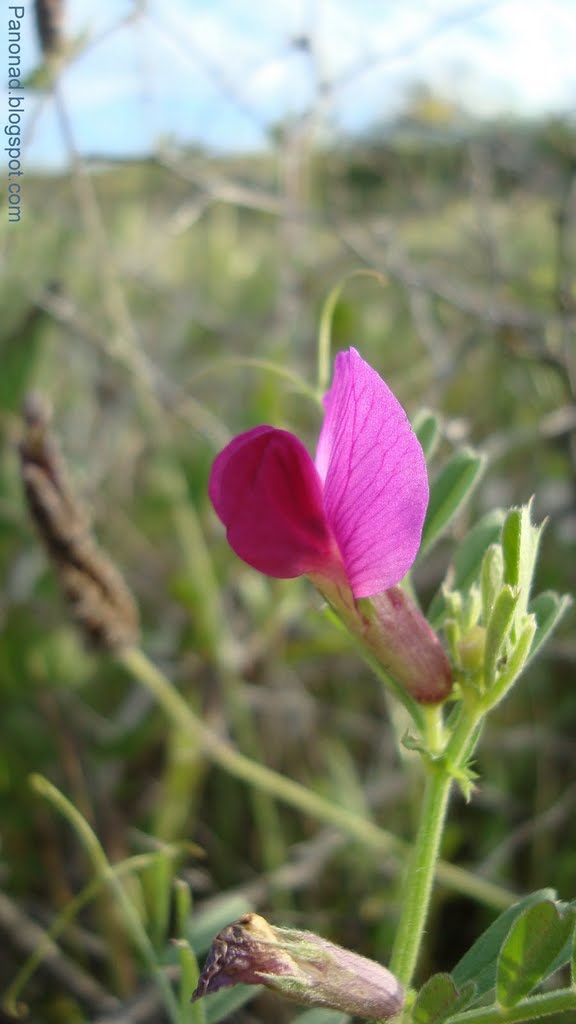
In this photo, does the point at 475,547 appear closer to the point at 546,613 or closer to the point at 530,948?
the point at 546,613

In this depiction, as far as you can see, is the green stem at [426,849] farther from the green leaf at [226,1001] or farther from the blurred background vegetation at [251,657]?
the blurred background vegetation at [251,657]

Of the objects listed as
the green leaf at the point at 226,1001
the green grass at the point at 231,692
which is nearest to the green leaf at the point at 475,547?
the green leaf at the point at 226,1001

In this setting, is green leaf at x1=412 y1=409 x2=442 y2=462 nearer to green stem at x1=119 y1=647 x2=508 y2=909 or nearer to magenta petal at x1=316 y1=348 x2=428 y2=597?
magenta petal at x1=316 y1=348 x2=428 y2=597

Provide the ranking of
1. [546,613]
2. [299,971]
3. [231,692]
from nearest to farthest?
[299,971], [546,613], [231,692]

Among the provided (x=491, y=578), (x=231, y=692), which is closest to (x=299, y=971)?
(x=491, y=578)

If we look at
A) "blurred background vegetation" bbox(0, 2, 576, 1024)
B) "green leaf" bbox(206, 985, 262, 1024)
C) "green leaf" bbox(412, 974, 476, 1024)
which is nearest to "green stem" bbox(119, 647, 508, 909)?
"blurred background vegetation" bbox(0, 2, 576, 1024)
